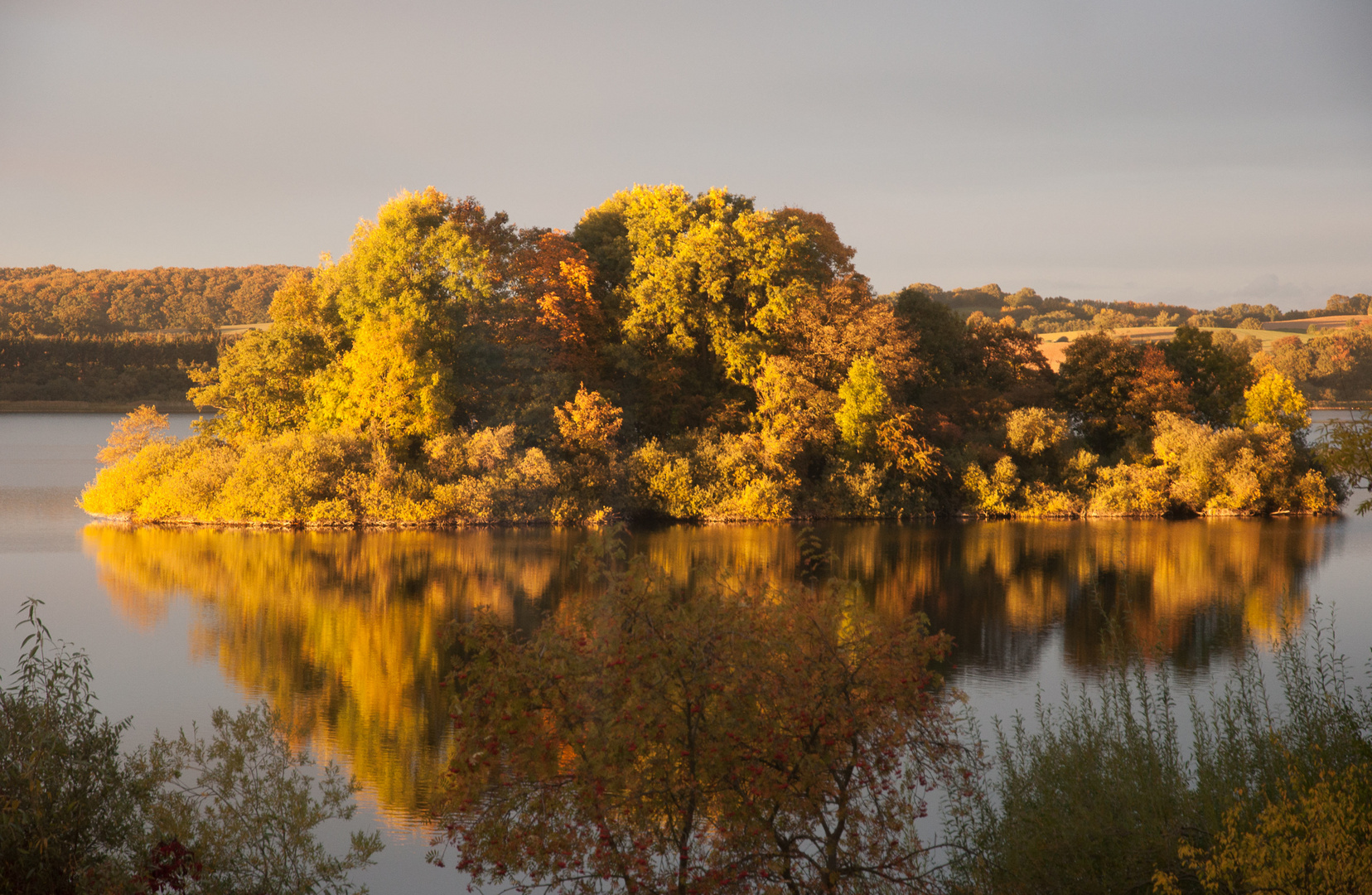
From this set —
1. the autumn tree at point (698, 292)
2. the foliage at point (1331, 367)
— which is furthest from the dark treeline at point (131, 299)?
the foliage at point (1331, 367)

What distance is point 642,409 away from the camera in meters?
35.8

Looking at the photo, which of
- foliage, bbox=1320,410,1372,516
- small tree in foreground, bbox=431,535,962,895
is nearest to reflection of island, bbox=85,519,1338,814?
small tree in foreground, bbox=431,535,962,895

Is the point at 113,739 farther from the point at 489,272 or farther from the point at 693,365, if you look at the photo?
the point at 693,365

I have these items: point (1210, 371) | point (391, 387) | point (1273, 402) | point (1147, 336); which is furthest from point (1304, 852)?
point (1147, 336)

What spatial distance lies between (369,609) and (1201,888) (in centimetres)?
1571

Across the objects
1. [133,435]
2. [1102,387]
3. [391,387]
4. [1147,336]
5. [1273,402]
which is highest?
A: [1147,336]

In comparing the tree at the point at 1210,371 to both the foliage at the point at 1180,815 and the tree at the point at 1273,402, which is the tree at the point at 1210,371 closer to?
the tree at the point at 1273,402

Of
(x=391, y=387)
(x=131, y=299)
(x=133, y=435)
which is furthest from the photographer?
(x=131, y=299)

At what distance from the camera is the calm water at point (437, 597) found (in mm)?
13992

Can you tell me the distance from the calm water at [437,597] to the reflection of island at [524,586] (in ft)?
0.21

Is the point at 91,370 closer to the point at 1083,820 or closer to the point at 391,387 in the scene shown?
the point at 391,387

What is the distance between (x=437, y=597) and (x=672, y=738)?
14.7 meters

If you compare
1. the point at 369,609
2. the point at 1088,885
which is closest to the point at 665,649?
the point at 1088,885

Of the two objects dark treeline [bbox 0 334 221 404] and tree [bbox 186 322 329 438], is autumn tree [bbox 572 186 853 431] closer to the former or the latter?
tree [bbox 186 322 329 438]
